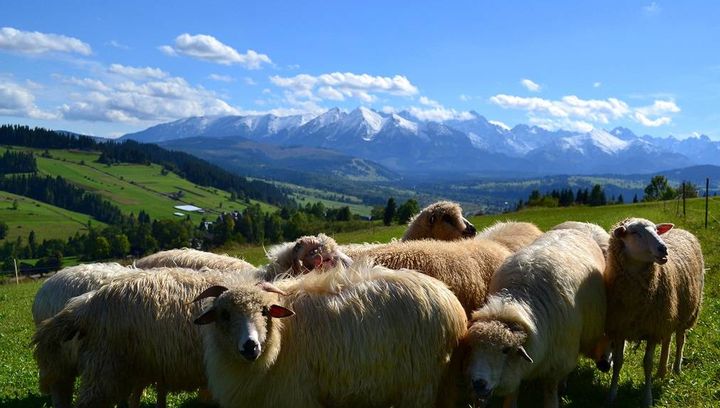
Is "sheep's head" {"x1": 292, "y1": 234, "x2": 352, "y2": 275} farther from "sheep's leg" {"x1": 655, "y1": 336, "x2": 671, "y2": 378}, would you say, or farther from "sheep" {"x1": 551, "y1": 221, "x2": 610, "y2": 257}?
"sheep's leg" {"x1": 655, "y1": 336, "x2": 671, "y2": 378}

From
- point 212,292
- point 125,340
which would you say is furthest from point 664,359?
point 125,340

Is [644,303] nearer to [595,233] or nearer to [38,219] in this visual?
[595,233]

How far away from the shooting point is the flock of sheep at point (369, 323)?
789 cm

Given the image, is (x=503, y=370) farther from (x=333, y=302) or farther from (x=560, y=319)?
(x=333, y=302)

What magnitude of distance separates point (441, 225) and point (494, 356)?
691 cm

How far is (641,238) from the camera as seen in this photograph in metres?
10.0

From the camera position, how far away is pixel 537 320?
8.74m

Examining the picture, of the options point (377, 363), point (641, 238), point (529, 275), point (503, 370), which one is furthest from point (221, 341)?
point (641, 238)

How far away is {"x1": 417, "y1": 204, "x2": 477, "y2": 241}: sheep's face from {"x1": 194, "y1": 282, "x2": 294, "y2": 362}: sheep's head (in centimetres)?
760

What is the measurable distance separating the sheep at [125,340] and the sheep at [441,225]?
682cm

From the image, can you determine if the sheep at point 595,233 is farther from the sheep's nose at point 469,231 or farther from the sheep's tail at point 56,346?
the sheep's tail at point 56,346

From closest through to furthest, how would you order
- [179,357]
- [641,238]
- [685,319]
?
[179,357]
[641,238]
[685,319]

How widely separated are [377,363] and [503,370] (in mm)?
1854

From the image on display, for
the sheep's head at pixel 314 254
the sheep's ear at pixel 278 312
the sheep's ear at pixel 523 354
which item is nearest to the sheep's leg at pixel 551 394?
the sheep's ear at pixel 523 354
